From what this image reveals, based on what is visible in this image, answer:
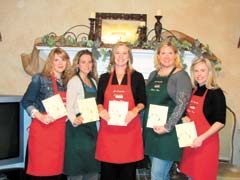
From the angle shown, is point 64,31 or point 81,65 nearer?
point 81,65

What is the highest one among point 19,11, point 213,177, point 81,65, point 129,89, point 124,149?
point 19,11

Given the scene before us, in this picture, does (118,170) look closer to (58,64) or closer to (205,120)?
(205,120)

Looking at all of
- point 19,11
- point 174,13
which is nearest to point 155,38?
point 174,13

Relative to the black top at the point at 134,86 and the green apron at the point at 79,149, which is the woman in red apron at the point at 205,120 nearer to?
the black top at the point at 134,86

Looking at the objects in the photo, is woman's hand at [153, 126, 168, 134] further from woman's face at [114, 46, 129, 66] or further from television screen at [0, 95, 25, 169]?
television screen at [0, 95, 25, 169]

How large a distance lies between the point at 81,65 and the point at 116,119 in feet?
1.55

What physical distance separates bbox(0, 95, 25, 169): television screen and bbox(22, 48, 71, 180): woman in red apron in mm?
311

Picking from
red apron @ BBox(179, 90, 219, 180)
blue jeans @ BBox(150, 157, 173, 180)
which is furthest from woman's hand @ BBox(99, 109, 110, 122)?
red apron @ BBox(179, 90, 219, 180)

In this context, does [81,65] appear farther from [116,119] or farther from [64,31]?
[64,31]

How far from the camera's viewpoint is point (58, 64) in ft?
7.95

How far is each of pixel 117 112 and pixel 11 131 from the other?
927 millimetres

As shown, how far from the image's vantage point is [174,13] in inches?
143

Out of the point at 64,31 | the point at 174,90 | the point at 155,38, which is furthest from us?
the point at 64,31

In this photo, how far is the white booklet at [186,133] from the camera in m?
2.25
